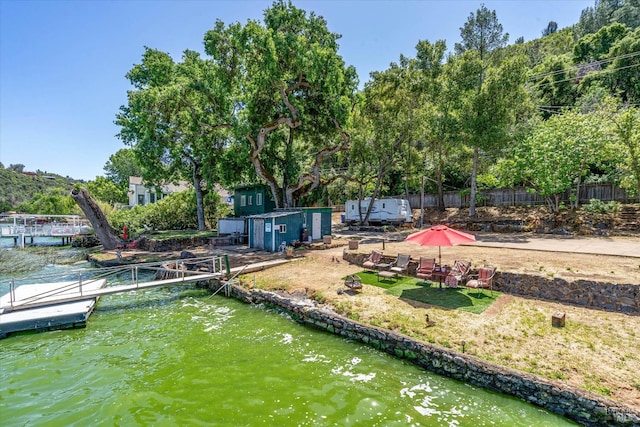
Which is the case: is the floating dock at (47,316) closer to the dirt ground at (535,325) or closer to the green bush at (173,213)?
the dirt ground at (535,325)

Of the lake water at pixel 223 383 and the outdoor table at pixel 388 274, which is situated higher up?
the outdoor table at pixel 388 274

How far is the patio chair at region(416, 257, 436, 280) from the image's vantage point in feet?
39.2

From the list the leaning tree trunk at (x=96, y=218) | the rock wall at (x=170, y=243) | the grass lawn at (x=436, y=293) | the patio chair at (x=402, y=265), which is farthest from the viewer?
the leaning tree trunk at (x=96, y=218)

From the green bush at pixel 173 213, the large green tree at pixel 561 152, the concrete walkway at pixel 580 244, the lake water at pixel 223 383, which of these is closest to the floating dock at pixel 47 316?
the lake water at pixel 223 383

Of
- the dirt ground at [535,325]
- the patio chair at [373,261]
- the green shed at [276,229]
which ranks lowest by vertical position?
the dirt ground at [535,325]

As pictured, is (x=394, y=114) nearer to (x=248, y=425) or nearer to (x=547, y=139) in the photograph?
(x=547, y=139)

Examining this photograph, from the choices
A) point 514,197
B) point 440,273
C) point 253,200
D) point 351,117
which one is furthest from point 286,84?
point 514,197

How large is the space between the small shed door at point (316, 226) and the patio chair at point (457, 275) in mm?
11706

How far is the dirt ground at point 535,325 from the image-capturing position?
6.36 metres

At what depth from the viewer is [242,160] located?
23016 millimetres

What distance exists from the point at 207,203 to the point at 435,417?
104 ft

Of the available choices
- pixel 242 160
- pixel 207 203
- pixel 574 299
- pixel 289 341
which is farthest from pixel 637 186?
pixel 207 203

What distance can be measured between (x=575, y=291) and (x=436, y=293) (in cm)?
412

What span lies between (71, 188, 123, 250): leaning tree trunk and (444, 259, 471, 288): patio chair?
81.7 feet
